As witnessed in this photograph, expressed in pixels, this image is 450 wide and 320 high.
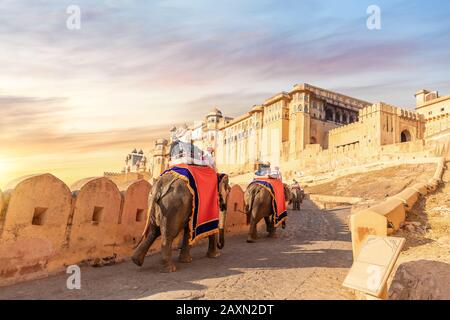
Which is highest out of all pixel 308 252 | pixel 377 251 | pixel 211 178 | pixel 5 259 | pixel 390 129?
pixel 390 129

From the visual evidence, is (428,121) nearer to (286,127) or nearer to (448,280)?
(286,127)

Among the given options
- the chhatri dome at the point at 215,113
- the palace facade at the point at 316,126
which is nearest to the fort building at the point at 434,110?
the palace facade at the point at 316,126

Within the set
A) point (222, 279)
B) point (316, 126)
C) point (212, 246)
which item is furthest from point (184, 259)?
point (316, 126)

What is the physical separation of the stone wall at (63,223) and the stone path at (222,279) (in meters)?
0.26

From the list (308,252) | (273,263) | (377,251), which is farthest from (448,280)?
(308,252)

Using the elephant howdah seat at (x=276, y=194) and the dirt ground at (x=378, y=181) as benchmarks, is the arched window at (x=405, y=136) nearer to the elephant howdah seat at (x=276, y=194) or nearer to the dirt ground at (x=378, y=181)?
the dirt ground at (x=378, y=181)

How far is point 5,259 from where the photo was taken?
14.0 ft

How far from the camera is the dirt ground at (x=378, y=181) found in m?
25.7

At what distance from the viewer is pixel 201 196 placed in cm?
591

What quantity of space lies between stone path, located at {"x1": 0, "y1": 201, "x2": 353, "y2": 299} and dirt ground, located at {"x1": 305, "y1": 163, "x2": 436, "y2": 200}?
64.8 feet

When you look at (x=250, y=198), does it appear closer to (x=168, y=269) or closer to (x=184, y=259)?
(x=184, y=259)

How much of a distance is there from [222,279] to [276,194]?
5.82 metres
